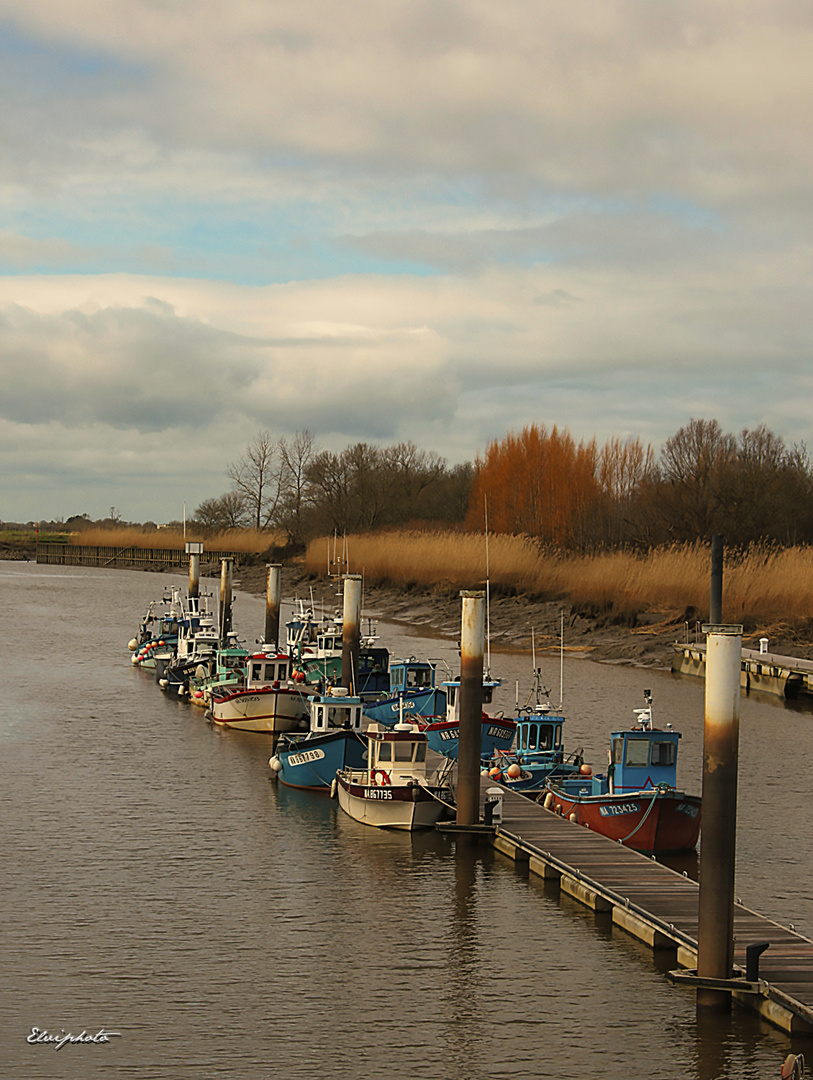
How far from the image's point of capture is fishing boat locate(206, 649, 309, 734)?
4697 centimetres

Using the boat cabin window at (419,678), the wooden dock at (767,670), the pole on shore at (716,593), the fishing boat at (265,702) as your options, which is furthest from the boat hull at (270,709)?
the pole on shore at (716,593)

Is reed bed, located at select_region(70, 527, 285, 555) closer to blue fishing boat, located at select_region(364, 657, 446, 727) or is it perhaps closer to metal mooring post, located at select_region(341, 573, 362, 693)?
metal mooring post, located at select_region(341, 573, 362, 693)

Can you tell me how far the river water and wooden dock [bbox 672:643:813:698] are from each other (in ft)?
55.9

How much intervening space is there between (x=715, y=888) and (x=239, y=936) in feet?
30.5

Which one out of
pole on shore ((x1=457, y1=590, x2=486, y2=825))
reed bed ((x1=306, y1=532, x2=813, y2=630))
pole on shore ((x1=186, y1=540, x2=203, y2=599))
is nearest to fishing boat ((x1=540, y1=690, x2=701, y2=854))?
pole on shore ((x1=457, y1=590, x2=486, y2=825))

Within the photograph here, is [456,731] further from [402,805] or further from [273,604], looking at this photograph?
[273,604]

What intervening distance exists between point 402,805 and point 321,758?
5705 millimetres

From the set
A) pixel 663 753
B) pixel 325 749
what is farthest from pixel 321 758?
pixel 663 753

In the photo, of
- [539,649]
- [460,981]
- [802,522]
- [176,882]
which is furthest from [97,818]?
[802,522]

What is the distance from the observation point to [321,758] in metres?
35.6

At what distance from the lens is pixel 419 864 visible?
28.0m

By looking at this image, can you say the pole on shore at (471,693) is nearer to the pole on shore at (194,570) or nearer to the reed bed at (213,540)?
the pole on shore at (194,570)

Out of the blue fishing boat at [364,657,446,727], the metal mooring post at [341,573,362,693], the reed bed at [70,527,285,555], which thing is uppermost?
the reed bed at [70,527,285,555]

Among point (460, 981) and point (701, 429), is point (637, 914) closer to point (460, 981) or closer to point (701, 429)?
point (460, 981)
